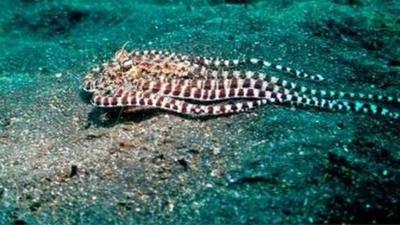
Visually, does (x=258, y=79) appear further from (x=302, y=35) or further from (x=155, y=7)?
(x=155, y=7)

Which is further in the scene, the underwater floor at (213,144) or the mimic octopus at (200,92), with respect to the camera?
the mimic octopus at (200,92)

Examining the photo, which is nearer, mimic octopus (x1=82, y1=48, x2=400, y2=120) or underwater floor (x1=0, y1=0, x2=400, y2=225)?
underwater floor (x1=0, y1=0, x2=400, y2=225)

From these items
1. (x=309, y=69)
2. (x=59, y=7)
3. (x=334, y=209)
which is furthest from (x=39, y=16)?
(x=334, y=209)

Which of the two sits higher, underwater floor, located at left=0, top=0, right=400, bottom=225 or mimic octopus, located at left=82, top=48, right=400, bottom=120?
mimic octopus, located at left=82, top=48, right=400, bottom=120

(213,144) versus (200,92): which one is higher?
(200,92)

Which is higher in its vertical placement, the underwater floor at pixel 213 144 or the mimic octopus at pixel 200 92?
the mimic octopus at pixel 200 92
